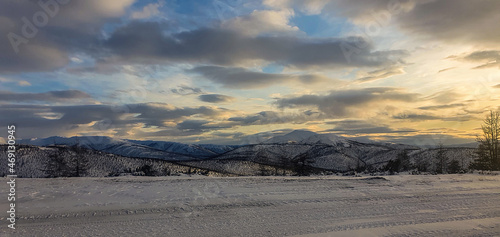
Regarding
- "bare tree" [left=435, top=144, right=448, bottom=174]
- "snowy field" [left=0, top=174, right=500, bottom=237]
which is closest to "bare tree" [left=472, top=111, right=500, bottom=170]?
"bare tree" [left=435, top=144, right=448, bottom=174]

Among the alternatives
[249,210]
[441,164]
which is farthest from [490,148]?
[249,210]

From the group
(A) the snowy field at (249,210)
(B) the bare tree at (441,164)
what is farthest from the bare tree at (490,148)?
(A) the snowy field at (249,210)

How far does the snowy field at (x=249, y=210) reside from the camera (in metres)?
8.74

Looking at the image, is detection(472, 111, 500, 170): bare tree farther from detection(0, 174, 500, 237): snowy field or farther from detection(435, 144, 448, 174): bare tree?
detection(0, 174, 500, 237): snowy field

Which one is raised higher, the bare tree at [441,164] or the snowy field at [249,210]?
the snowy field at [249,210]

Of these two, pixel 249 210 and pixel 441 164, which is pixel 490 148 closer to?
pixel 441 164

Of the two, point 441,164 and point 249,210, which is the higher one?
point 249,210

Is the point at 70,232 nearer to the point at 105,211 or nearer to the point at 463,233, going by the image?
the point at 105,211

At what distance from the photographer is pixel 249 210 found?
11.1 metres

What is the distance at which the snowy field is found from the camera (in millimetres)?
8742

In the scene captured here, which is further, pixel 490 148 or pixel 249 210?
pixel 490 148

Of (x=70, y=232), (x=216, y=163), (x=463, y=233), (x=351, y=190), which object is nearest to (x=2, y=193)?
(x=70, y=232)

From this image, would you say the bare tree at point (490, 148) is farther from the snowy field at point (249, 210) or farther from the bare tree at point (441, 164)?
the snowy field at point (249, 210)

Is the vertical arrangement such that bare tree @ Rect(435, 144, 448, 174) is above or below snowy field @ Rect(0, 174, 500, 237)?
below
